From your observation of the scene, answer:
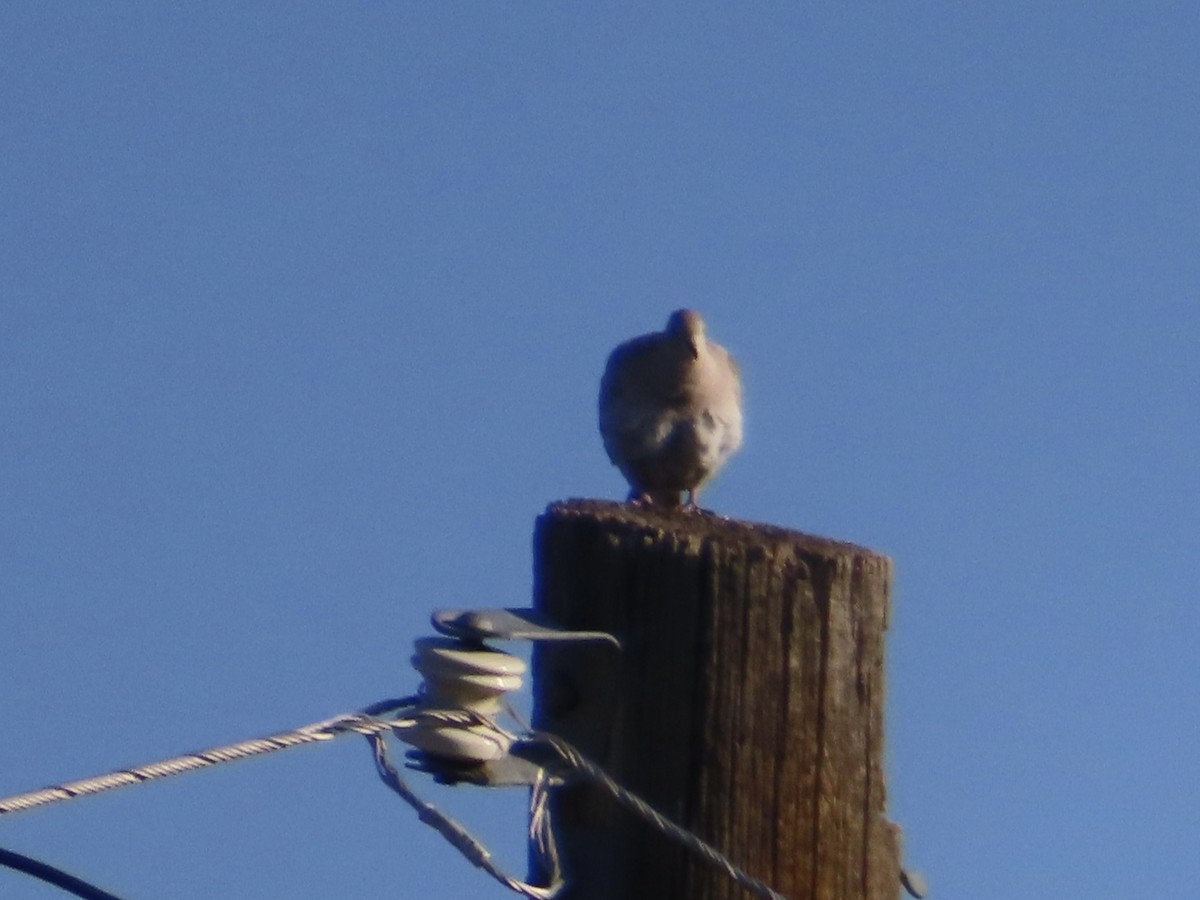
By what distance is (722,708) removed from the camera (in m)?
4.81

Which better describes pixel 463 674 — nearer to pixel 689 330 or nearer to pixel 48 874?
pixel 48 874

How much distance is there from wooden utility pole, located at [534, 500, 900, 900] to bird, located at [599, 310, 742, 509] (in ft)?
18.2

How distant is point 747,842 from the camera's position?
4.82m

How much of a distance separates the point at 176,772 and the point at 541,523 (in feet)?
3.60

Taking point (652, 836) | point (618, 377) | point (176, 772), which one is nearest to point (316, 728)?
point (176, 772)

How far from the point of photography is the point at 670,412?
11.1 metres

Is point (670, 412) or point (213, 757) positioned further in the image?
point (670, 412)

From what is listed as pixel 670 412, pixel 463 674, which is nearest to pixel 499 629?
pixel 463 674

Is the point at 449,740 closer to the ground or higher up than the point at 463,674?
closer to the ground

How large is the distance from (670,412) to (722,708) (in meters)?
6.35

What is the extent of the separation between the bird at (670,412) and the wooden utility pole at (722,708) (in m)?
5.54

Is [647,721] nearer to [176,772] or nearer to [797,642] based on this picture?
[797,642]

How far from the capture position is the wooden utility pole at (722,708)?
482 cm

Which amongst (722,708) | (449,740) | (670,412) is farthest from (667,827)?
(670,412)
